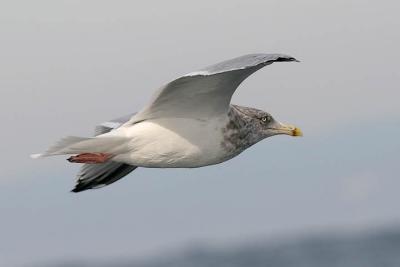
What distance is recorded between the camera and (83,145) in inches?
619

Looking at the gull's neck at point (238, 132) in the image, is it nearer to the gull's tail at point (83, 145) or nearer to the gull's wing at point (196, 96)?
the gull's wing at point (196, 96)

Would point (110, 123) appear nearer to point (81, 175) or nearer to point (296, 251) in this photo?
point (81, 175)

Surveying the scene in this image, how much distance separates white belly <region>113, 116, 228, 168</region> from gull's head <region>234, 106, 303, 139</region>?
105 centimetres

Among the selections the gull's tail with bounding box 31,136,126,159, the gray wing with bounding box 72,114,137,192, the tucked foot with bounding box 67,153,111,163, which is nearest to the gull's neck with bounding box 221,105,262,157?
the gull's tail with bounding box 31,136,126,159

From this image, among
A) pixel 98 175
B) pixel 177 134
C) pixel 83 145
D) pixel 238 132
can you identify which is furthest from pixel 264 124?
pixel 83 145

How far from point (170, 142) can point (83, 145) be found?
3.94 feet

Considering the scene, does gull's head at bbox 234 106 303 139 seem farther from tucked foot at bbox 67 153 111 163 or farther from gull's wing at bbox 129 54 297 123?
tucked foot at bbox 67 153 111 163

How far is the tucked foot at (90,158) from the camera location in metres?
16.0

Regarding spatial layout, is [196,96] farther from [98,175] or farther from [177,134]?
[98,175]

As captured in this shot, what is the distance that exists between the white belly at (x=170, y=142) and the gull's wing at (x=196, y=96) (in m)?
0.12

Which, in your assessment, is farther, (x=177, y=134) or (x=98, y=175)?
(x=98, y=175)

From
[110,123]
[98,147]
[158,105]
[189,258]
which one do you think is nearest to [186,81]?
[158,105]

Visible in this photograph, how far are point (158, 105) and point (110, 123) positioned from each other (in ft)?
8.08

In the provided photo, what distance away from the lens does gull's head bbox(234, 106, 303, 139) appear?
55.5 ft
